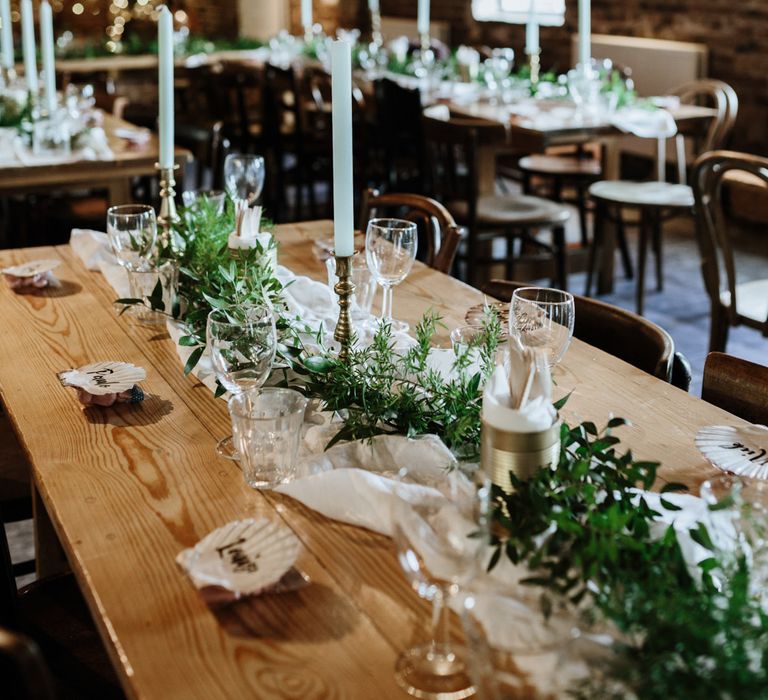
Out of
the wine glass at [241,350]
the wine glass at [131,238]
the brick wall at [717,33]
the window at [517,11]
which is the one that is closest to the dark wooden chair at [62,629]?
the wine glass at [241,350]

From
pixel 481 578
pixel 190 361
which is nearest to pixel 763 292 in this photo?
pixel 190 361

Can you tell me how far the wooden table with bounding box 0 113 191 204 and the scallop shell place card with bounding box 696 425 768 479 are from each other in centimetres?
283

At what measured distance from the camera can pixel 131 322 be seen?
1.99m

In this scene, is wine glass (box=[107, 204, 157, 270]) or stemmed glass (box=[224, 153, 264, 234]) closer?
wine glass (box=[107, 204, 157, 270])

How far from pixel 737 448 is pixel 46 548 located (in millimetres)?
1315

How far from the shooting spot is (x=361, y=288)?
6.06 feet

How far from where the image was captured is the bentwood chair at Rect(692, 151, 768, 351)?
3.15m

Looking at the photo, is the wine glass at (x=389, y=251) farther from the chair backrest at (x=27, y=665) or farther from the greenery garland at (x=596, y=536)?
the chair backrest at (x=27, y=665)

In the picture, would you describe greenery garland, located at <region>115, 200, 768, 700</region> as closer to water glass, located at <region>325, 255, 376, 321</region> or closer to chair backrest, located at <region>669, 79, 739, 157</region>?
water glass, located at <region>325, 255, 376, 321</region>

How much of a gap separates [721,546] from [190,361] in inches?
34.2

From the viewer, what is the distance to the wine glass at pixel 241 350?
56.4 inches

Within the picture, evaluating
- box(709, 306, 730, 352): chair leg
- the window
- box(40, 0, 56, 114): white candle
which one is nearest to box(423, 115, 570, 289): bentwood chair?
box(709, 306, 730, 352): chair leg

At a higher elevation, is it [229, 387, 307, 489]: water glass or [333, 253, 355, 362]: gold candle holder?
[333, 253, 355, 362]: gold candle holder

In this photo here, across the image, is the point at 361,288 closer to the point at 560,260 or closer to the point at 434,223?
the point at 434,223
